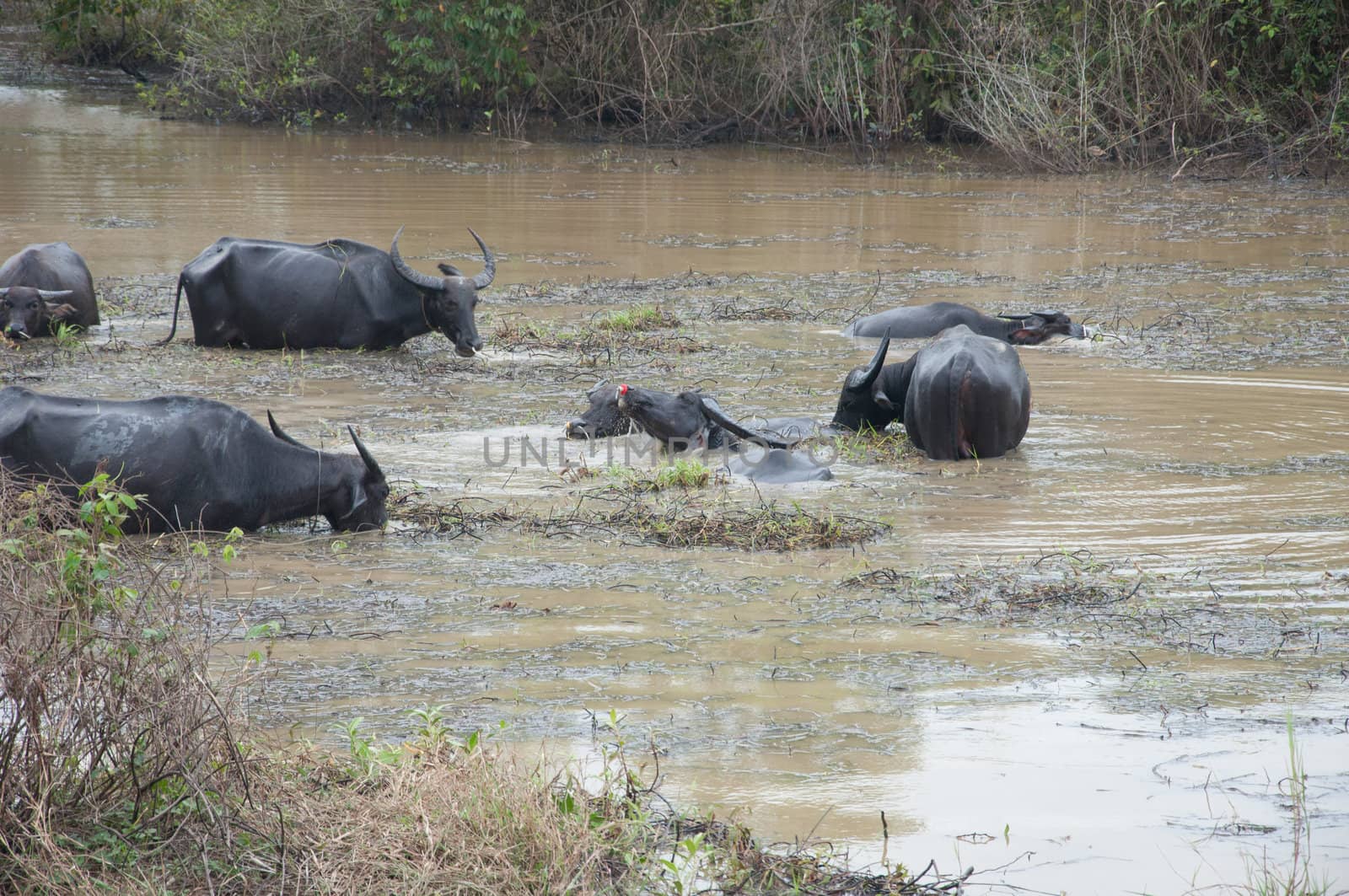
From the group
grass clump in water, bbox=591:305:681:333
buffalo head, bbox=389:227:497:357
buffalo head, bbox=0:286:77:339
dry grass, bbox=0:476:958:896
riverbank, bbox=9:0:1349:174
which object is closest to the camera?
dry grass, bbox=0:476:958:896

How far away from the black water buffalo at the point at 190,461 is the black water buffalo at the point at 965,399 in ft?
9.24

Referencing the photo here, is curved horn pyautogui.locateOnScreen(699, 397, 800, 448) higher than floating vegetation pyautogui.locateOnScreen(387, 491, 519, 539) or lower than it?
higher

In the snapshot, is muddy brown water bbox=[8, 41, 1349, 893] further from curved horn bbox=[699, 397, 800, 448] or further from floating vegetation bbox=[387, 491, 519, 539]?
curved horn bbox=[699, 397, 800, 448]

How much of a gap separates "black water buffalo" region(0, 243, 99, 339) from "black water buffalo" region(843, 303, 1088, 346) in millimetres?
5562

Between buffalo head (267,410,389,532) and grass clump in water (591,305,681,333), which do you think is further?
grass clump in water (591,305,681,333)

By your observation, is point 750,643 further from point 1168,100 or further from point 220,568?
point 1168,100

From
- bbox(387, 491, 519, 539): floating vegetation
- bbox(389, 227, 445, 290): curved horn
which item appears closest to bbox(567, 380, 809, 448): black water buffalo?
bbox(387, 491, 519, 539): floating vegetation

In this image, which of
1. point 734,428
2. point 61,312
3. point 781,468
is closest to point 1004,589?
point 781,468

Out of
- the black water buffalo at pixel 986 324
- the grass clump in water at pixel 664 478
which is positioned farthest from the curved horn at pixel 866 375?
the black water buffalo at pixel 986 324

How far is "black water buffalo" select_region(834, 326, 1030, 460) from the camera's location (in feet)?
23.0

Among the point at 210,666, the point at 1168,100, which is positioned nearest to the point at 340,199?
the point at 1168,100

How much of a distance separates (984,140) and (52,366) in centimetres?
1507

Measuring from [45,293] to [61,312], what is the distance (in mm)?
157

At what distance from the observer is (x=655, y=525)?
5883mm
